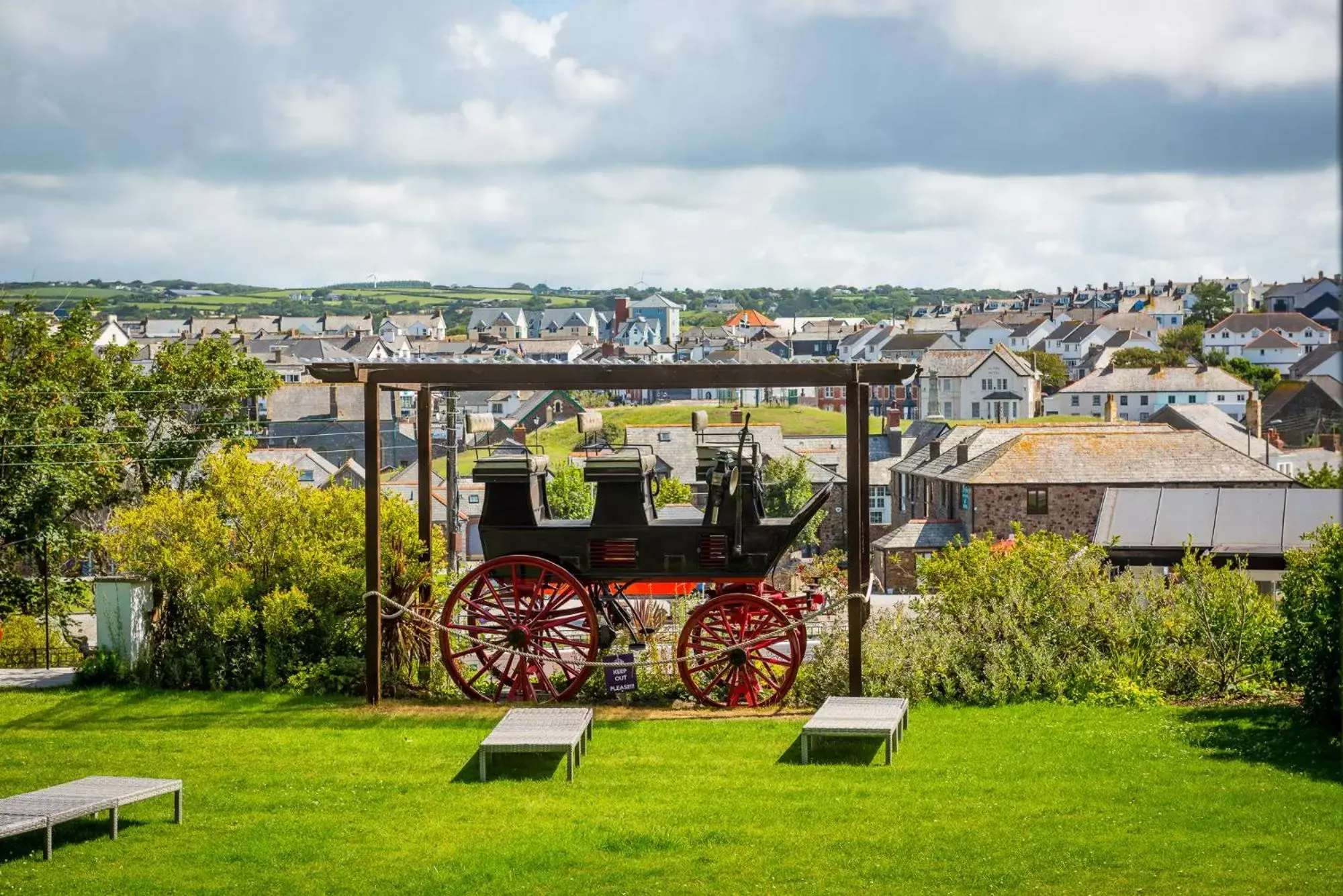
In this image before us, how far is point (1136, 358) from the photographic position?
12306cm

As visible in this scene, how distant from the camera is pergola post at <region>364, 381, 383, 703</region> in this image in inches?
599

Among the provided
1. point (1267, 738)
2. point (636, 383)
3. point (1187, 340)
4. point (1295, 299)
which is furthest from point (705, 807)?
point (1295, 299)

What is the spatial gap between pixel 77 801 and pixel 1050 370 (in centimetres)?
12953

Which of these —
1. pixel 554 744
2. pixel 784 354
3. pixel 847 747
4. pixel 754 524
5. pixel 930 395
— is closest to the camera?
pixel 554 744

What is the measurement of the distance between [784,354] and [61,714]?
155m

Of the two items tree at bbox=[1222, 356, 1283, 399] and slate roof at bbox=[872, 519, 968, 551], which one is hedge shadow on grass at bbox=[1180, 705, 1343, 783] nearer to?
slate roof at bbox=[872, 519, 968, 551]

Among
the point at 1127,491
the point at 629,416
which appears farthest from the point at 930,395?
the point at 1127,491

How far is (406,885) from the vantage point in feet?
31.4

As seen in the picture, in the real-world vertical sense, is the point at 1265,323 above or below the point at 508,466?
above

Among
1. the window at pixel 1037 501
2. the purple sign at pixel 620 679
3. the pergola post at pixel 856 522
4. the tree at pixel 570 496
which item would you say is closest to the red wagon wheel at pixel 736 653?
the purple sign at pixel 620 679

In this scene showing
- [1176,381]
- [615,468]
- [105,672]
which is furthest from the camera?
[1176,381]

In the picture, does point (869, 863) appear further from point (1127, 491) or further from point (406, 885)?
point (1127, 491)

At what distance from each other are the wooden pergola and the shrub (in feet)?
12.9

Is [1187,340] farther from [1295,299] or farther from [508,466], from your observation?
[508,466]
